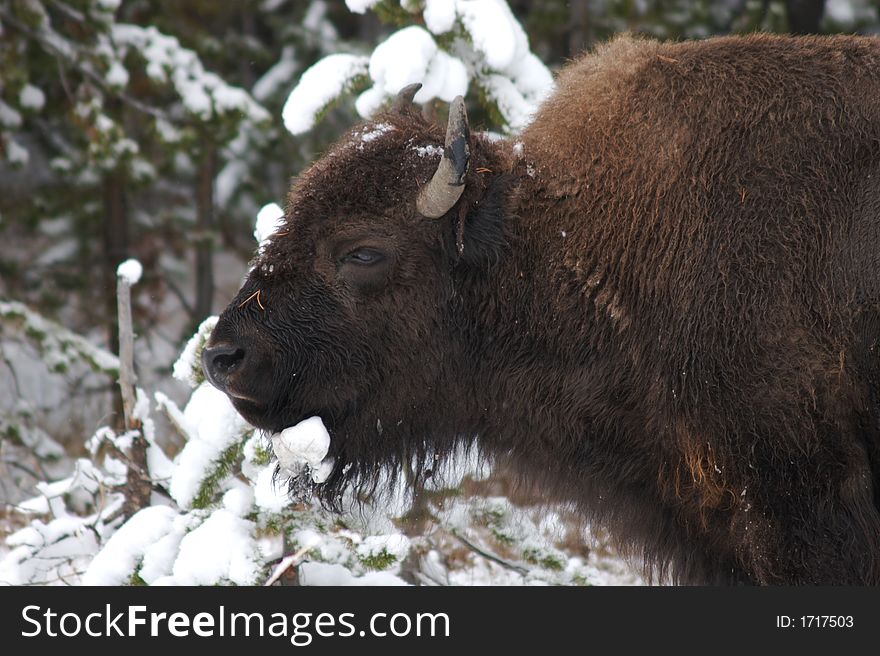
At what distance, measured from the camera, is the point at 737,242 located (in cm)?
368

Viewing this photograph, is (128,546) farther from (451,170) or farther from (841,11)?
(841,11)

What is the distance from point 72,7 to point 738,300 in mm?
7207

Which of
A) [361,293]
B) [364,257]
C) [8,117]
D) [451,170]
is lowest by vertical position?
[361,293]

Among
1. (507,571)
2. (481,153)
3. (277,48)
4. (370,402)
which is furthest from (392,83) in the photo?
(277,48)

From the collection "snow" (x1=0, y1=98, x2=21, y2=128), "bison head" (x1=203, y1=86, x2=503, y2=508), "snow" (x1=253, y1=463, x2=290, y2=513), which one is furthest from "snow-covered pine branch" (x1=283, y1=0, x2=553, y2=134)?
"snow" (x1=0, y1=98, x2=21, y2=128)

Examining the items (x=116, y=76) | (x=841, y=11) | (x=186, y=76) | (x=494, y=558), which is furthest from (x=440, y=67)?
(x=841, y=11)

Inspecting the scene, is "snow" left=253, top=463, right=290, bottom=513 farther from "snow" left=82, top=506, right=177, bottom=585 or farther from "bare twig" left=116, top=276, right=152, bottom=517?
"bare twig" left=116, top=276, right=152, bottom=517

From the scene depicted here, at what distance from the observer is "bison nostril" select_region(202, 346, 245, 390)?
12.1 feet

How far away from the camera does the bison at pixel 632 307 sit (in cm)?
363

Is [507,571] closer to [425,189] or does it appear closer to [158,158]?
[425,189]

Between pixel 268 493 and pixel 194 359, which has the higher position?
pixel 194 359

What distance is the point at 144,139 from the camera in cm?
1220

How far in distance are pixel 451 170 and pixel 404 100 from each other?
76 cm

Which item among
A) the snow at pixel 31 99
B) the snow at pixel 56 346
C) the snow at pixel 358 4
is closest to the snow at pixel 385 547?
the snow at pixel 358 4
